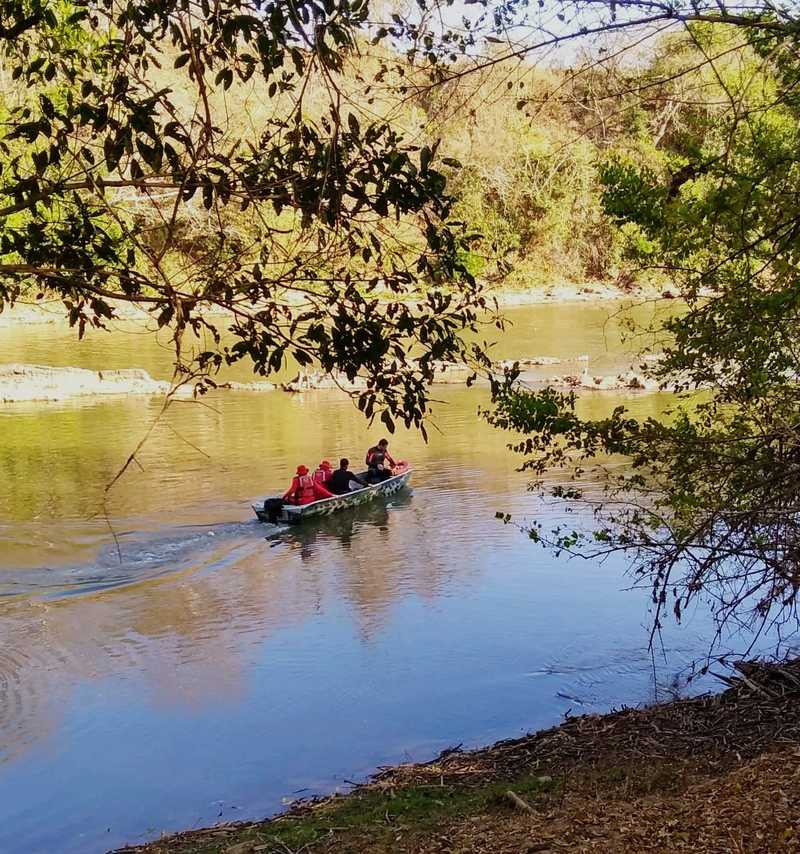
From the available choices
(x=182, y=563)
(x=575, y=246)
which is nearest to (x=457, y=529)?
(x=182, y=563)

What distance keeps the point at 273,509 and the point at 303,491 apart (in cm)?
61

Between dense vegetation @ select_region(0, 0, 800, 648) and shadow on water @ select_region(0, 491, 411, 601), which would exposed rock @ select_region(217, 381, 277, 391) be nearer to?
shadow on water @ select_region(0, 491, 411, 601)

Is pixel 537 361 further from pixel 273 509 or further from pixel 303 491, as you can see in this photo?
pixel 273 509

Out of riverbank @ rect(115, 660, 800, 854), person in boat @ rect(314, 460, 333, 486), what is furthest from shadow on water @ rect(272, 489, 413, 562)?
riverbank @ rect(115, 660, 800, 854)

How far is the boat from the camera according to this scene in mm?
15500

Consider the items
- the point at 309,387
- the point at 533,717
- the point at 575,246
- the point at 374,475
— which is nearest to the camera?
the point at 533,717

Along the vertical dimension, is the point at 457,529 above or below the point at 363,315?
below

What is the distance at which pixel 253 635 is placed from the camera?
1130 cm

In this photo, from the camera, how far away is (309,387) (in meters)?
26.2

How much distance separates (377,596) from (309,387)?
1400cm

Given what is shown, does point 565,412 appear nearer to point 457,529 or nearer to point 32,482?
point 457,529

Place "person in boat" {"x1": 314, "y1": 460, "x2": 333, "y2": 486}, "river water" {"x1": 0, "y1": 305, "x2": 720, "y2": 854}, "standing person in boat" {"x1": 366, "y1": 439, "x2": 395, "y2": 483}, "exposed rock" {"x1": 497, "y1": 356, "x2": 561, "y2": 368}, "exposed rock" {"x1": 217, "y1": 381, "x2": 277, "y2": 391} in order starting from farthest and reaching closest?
"exposed rock" {"x1": 497, "y1": 356, "x2": 561, "y2": 368} → "exposed rock" {"x1": 217, "y1": 381, "x2": 277, "y2": 391} → "standing person in boat" {"x1": 366, "y1": 439, "x2": 395, "y2": 483} → "person in boat" {"x1": 314, "y1": 460, "x2": 333, "y2": 486} → "river water" {"x1": 0, "y1": 305, "x2": 720, "y2": 854}

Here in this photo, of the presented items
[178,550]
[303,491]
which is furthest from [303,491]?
[178,550]

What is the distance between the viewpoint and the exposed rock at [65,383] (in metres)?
24.6
